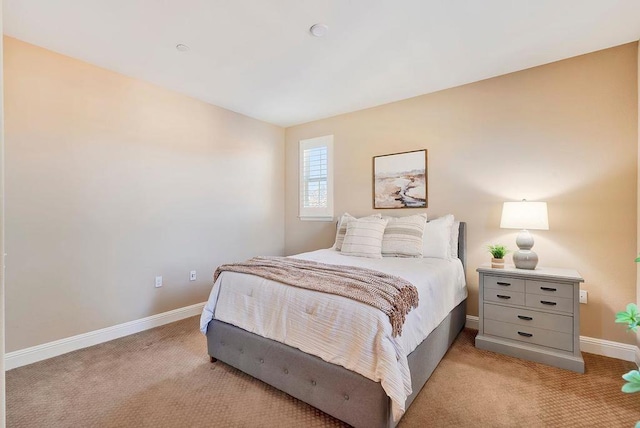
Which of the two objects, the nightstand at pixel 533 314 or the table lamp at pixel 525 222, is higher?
the table lamp at pixel 525 222

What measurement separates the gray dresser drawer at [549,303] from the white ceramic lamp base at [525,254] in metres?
0.26

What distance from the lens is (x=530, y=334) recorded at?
2422mm

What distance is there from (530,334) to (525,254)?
640 mm

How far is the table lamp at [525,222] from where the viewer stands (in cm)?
247

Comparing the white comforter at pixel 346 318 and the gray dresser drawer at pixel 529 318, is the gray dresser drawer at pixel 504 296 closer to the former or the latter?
the gray dresser drawer at pixel 529 318

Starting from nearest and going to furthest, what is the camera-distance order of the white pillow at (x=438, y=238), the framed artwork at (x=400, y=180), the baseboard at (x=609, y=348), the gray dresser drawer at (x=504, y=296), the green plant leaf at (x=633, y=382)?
the green plant leaf at (x=633, y=382), the baseboard at (x=609, y=348), the gray dresser drawer at (x=504, y=296), the white pillow at (x=438, y=238), the framed artwork at (x=400, y=180)

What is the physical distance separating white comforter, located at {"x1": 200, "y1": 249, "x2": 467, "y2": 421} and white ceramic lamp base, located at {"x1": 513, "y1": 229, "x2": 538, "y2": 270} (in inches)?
21.3

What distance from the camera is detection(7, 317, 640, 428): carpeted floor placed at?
5.73ft

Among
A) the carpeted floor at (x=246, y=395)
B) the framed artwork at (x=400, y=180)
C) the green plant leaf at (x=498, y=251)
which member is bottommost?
the carpeted floor at (x=246, y=395)

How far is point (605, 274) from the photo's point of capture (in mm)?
2492

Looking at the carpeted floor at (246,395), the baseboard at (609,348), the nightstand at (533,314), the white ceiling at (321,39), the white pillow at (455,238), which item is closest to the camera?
the carpeted floor at (246,395)

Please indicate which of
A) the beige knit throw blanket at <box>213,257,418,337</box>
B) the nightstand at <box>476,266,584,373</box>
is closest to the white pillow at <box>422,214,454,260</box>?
the nightstand at <box>476,266,584,373</box>

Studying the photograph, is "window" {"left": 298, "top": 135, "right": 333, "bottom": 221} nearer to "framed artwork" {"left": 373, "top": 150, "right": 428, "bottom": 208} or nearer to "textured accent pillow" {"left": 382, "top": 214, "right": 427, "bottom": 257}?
"framed artwork" {"left": 373, "top": 150, "right": 428, "bottom": 208}

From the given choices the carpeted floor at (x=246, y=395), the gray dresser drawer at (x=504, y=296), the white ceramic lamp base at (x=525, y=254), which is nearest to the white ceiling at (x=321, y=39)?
the white ceramic lamp base at (x=525, y=254)
